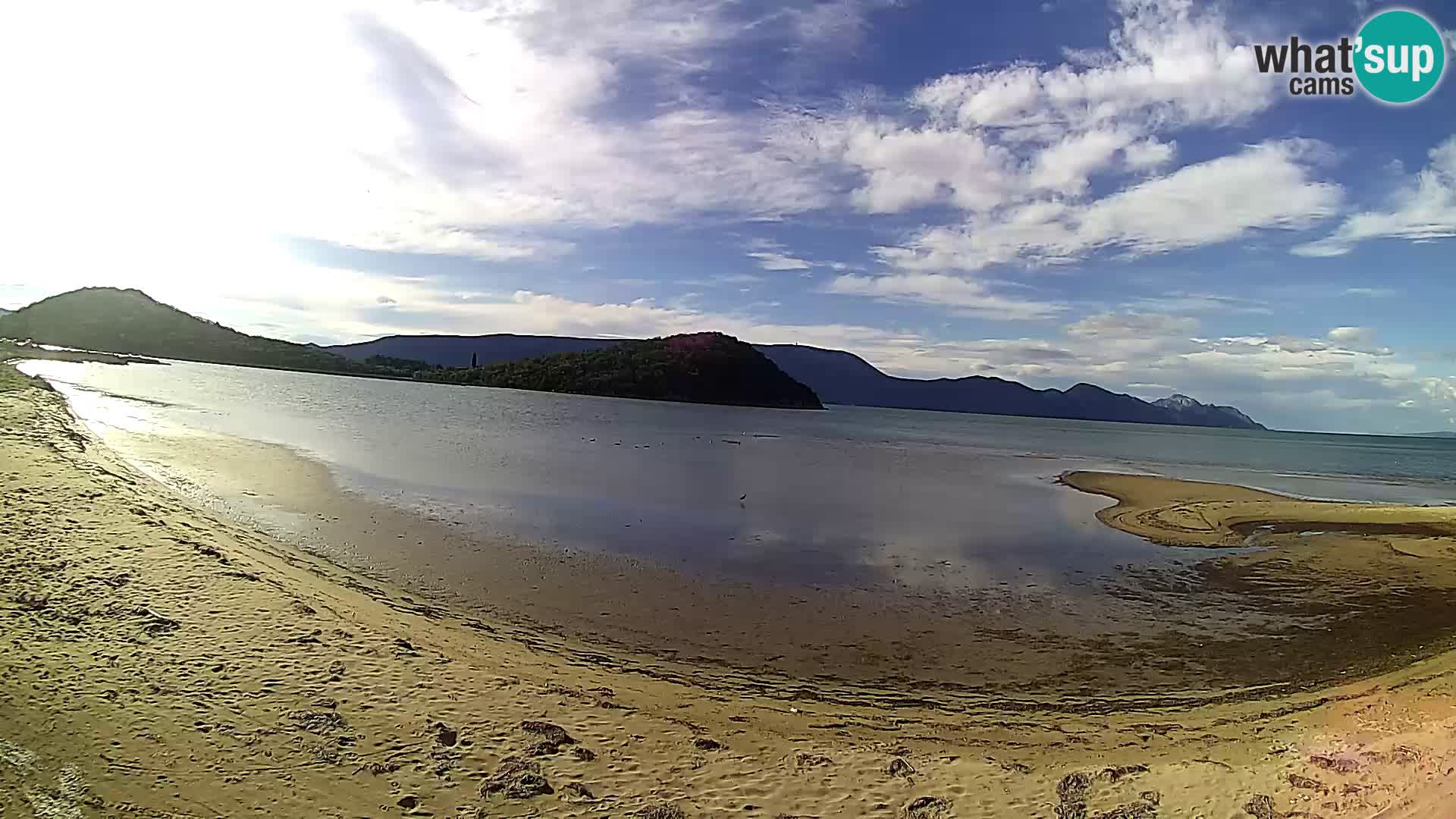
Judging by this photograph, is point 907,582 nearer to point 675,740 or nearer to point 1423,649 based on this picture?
point 1423,649

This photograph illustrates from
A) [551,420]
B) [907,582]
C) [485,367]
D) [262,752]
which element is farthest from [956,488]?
[485,367]

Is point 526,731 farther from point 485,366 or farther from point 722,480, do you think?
point 485,366

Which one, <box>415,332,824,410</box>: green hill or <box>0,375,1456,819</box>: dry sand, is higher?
<box>415,332,824,410</box>: green hill

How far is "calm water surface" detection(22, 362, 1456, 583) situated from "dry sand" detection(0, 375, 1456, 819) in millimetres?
6664

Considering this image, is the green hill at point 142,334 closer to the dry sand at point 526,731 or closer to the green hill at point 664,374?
the green hill at point 664,374

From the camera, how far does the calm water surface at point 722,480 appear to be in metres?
18.2

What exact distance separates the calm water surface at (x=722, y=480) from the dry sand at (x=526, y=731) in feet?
21.9

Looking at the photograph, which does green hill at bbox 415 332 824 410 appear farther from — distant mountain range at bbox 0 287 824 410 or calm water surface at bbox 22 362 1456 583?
calm water surface at bbox 22 362 1456 583

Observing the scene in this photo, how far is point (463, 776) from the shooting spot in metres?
6.22

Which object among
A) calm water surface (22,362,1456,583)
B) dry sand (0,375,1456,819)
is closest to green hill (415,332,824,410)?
calm water surface (22,362,1456,583)

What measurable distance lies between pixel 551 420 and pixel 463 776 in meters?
58.5

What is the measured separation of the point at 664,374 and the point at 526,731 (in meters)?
137

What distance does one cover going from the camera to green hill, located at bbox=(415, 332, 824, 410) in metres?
143

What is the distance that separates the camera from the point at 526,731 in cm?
710
